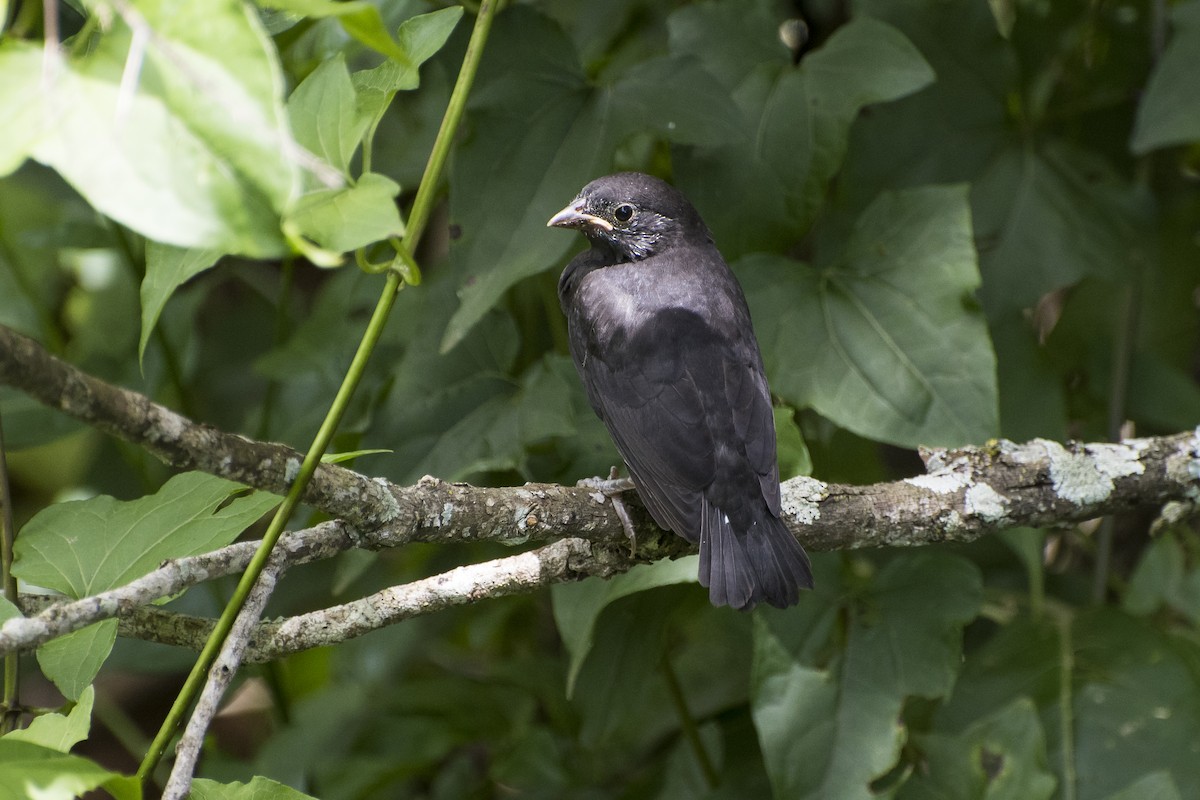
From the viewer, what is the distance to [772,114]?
9.10 feet

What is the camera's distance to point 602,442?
2.80 metres

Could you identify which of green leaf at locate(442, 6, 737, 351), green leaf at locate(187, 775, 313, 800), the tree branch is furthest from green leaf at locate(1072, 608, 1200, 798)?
green leaf at locate(187, 775, 313, 800)

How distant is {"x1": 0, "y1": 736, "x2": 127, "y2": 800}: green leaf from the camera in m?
1.15

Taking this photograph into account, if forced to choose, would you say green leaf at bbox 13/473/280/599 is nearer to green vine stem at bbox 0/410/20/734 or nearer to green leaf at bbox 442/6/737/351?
green vine stem at bbox 0/410/20/734

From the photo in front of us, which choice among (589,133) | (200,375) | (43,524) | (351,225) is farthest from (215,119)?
(200,375)

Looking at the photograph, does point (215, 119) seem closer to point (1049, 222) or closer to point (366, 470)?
point (366, 470)

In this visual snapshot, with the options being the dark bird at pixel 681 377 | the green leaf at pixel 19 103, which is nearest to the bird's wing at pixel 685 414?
the dark bird at pixel 681 377

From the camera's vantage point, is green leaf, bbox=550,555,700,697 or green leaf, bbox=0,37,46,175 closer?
green leaf, bbox=0,37,46,175

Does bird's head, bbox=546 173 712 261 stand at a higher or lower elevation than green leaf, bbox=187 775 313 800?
higher

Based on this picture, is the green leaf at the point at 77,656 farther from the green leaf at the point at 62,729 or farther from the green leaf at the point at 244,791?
the green leaf at the point at 244,791

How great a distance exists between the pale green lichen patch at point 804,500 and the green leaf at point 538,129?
29.1 inches

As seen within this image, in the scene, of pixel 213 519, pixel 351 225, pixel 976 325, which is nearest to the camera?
pixel 351 225

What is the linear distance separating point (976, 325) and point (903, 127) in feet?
2.87

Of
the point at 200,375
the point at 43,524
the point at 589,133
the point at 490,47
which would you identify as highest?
the point at 490,47
